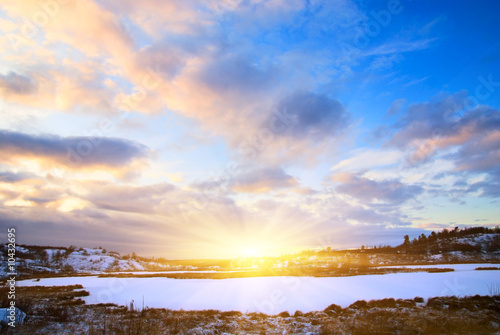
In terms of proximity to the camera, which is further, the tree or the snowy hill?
the tree

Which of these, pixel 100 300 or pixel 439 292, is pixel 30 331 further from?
pixel 439 292

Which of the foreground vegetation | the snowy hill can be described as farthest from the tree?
the foreground vegetation

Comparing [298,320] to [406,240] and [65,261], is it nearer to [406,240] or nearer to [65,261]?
[65,261]

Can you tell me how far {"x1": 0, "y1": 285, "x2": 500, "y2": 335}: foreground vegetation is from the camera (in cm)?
1625

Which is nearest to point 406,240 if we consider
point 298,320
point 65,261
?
point 298,320

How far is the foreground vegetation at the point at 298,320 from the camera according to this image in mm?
16250

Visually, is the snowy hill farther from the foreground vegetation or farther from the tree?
the tree

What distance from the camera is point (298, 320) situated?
19.2 m

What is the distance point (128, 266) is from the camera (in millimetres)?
109375

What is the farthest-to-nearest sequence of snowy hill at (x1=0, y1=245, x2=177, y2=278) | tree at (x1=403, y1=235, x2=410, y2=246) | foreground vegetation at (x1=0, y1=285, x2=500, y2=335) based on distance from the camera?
tree at (x1=403, y1=235, x2=410, y2=246)
snowy hill at (x1=0, y1=245, x2=177, y2=278)
foreground vegetation at (x1=0, y1=285, x2=500, y2=335)

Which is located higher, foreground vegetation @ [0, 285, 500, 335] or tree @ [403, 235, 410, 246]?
foreground vegetation @ [0, 285, 500, 335]

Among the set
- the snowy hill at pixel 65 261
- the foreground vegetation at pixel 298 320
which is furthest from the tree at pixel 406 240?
the foreground vegetation at pixel 298 320

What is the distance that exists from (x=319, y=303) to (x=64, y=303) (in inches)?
984

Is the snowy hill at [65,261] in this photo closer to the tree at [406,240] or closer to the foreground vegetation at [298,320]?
the foreground vegetation at [298,320]
